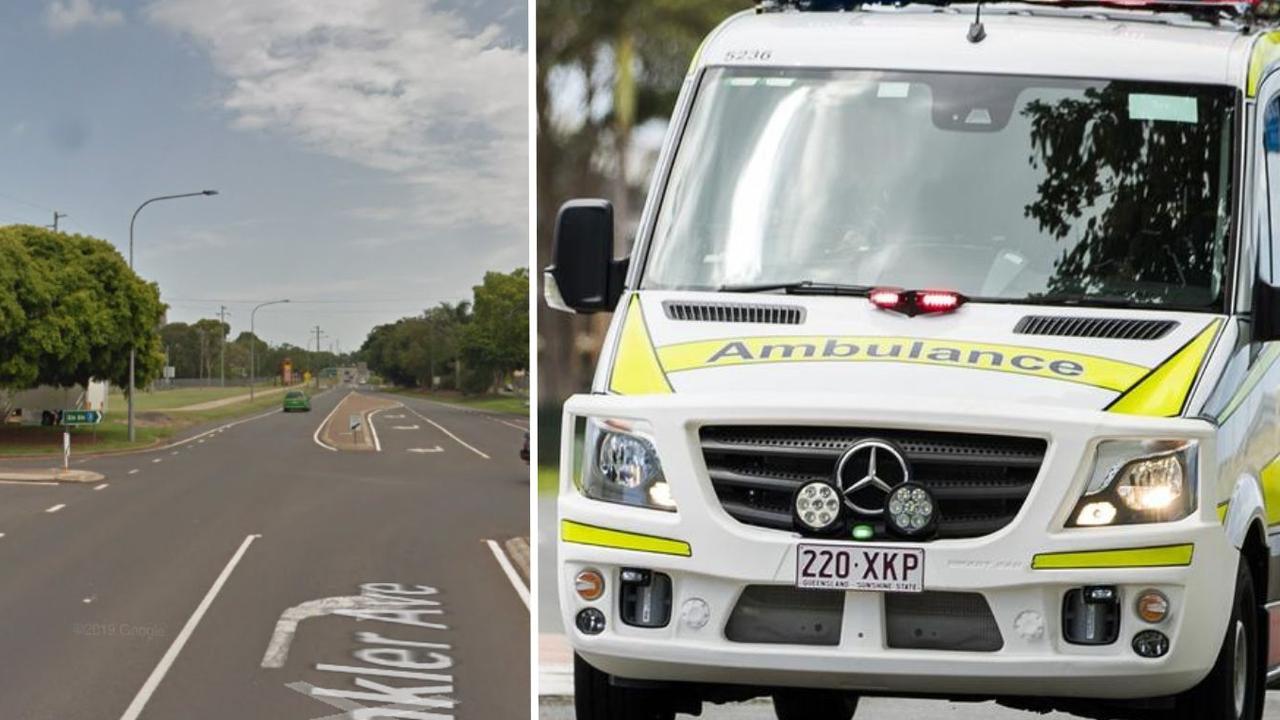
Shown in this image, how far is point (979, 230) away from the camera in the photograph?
22.6ft

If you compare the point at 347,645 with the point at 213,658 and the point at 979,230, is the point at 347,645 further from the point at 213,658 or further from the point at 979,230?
the point at 979,230

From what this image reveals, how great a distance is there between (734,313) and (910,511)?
3.21 feet

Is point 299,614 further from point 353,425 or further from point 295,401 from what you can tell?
point 295,401

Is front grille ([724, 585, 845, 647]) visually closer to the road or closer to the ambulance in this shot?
the ambulance

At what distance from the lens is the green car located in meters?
42.8

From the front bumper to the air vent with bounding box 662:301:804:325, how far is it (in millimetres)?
482

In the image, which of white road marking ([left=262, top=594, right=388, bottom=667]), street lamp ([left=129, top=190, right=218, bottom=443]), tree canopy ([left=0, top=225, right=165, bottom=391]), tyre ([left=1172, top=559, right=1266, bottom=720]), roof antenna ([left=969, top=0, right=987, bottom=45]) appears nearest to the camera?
tyre ([left=1172, top=559, right=1266, bottom=720])

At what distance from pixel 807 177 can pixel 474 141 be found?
35.7 meters

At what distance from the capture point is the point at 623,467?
6398 millimetres

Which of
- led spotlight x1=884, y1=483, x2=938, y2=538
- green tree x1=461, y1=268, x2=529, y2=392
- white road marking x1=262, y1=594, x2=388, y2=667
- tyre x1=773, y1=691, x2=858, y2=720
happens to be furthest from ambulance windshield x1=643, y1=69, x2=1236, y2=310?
white road marking x1=262, y1=594, x2=388, y2=667

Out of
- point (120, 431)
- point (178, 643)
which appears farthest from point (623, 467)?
point (178, 643)

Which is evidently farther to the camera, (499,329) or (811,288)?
(499,329)

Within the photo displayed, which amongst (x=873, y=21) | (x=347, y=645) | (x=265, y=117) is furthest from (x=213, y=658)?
(x=873, y=21)

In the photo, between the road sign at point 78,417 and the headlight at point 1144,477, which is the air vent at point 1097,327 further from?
the road sign at point 78,417
